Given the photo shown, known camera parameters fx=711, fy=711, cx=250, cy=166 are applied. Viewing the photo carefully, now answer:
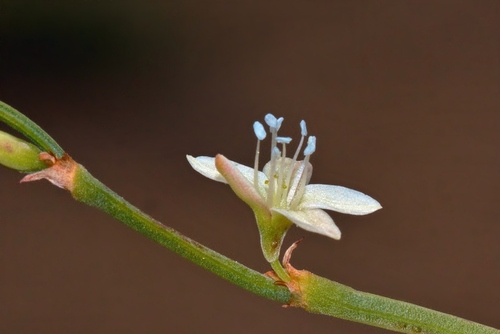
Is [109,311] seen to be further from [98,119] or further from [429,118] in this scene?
[429,118]

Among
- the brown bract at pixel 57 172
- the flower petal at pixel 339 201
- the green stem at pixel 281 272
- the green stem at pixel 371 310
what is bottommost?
the green stem at pixel 371 310

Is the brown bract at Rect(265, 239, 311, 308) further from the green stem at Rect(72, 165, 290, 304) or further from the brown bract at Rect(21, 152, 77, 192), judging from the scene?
the brown bract at Rect(21, 152, 77, 192)

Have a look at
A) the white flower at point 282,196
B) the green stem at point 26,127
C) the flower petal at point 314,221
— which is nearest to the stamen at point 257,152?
the white flower at point 282,196

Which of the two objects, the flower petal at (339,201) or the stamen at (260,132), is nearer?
the flower petal at (339,201)

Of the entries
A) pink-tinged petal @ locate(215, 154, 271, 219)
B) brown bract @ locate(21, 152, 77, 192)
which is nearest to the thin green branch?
brown bract @ locate(21, 152, 77, 192)

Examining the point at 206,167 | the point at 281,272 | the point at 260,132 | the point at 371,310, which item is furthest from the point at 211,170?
the point at 371,310

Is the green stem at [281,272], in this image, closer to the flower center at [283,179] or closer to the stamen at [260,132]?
the flower center at [283,179]
